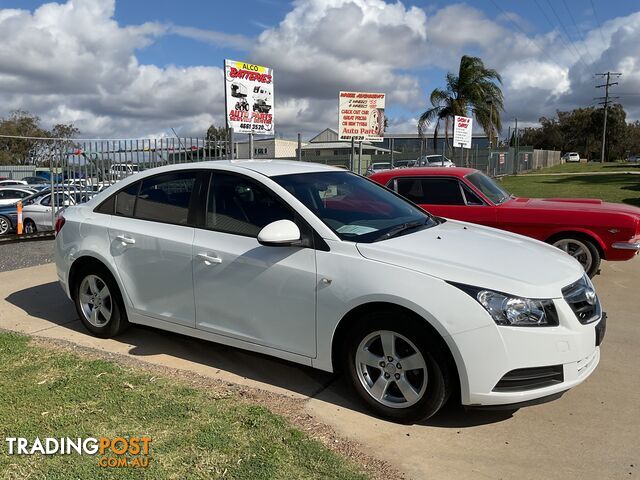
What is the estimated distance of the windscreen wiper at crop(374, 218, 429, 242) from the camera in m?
3.78

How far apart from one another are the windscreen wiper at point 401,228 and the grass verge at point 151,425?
139 cm

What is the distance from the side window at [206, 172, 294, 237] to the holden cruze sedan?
0.01 m

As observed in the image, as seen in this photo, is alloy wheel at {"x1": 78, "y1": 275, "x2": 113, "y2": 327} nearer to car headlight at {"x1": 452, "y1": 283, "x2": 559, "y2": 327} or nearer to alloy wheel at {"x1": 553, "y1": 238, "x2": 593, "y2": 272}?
car headlight at {"x1": 452, "y1": 283, "x2": 559, "y2": 327}

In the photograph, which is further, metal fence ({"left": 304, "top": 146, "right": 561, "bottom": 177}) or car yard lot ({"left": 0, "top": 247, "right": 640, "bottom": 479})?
metal fence ({"left": 304, "top": 146, "right": 561, "bottom": 177})

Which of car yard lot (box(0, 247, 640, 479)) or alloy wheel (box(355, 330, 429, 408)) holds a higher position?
alloy wheel (box(355, 330, 429, 408))

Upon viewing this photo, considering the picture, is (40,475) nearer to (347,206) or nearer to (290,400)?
(290,400)

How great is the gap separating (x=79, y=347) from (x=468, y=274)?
3436 mm

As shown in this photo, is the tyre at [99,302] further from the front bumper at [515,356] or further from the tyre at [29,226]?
the tyre at [29,226]

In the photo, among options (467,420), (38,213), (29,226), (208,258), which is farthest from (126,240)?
(29,226)

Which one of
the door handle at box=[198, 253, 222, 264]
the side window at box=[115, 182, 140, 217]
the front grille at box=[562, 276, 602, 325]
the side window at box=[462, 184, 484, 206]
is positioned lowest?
the front grille at box=[562, 276, 602, 325]

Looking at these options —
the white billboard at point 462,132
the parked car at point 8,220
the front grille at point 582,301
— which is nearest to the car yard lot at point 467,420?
the front grille at point 582,301

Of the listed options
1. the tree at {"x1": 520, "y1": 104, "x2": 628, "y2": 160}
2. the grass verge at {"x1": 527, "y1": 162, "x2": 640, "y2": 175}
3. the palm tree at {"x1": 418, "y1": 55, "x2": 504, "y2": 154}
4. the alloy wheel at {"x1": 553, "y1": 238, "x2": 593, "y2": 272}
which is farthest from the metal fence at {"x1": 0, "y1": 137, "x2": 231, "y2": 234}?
the tree at {"x1": 520, "y1": 104, "x2": 628, "y2": 160}

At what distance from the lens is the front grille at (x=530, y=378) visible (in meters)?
3.15

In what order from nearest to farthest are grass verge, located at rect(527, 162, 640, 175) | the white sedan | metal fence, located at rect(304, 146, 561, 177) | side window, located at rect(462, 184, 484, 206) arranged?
side window, located at rect(462, 184, 484, 206), the white sedan, metal fence, located at rect(304, 146, 561, 177), grass verge, located at rect(527, 162, 640, 175)
